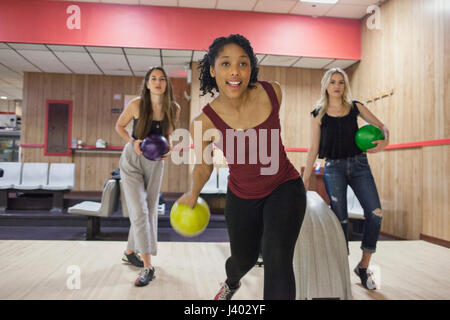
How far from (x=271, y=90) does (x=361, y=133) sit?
3.66ft

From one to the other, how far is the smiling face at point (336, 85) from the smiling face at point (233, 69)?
121 centimetres

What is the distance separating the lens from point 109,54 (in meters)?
6.02

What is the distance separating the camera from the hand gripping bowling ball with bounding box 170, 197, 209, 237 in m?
1.40

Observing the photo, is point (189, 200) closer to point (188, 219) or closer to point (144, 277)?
point (188, 219)

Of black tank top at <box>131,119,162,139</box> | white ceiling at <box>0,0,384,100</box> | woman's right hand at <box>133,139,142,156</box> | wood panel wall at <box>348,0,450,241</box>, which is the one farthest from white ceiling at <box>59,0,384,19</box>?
woman's right hand at <box>133,139,142,156</box>

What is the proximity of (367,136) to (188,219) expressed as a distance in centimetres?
145

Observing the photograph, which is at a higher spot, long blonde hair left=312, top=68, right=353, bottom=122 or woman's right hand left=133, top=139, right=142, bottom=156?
long blonde hair left=312, top=68, right=353, bottom=122

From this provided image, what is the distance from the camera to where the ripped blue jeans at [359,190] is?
2289 millimetres

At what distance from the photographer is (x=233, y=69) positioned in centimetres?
133

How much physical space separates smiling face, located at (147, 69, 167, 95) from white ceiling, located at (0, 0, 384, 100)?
3394 millimetres

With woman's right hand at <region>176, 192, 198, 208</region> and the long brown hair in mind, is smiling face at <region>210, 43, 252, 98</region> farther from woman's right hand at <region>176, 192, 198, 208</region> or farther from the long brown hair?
the long brown hair

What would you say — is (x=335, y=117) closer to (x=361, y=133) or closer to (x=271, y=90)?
(x=361, y=133)

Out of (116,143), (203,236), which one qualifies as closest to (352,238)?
(203,236)

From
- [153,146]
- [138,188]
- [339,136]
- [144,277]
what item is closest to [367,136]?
[339,136]
